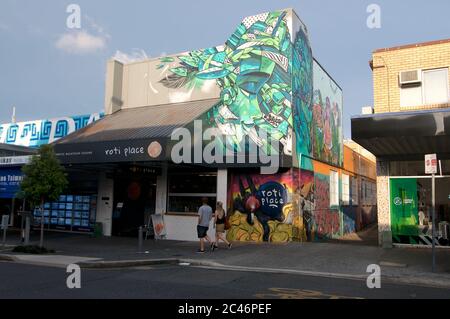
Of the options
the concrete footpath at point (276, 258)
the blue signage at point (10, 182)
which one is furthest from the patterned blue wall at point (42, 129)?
the concrete footpath at point (276, 258)

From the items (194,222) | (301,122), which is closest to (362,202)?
(301,122)

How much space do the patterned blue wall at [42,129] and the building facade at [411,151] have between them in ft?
45.9

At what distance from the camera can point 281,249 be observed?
14.5 meters

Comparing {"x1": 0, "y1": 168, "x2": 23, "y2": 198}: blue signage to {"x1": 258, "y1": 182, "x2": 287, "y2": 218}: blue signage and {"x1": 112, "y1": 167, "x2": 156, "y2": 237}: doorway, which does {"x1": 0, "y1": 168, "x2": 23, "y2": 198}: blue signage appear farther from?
{"x1": 258, "y1": 182, "x2": 287, "y2": 218}: blue signage

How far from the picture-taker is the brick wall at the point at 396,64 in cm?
1392

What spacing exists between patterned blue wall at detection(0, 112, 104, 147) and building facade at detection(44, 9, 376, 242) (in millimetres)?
3708

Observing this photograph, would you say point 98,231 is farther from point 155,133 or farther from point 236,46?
point 236,46

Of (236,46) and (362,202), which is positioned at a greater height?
(236,46)

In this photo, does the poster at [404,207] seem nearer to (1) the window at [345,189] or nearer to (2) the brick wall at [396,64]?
(2) the brick wall at [396,64]

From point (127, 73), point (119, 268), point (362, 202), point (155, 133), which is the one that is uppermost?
point (127, 73)

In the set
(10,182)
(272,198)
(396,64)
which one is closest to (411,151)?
(396,64)

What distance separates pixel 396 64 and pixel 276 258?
303 inches

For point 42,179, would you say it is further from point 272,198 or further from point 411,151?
point 411,151
